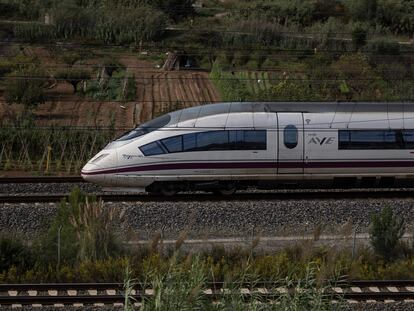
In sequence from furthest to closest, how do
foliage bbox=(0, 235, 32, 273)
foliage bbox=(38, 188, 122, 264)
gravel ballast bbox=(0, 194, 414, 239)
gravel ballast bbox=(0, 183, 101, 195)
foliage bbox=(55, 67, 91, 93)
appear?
→ foliage bbox=(55, 67, 91, 93)
gravel ballast bbox=(0, 183, 101, 195)
gravel ballast bbox=(0, 194, 414, 239)
foliage bbox=(38, 188, 122, 264)
foliage bbox=(0, 235, 32, 273)

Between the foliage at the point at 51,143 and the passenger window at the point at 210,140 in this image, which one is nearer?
the passenger window at the point at 210,140

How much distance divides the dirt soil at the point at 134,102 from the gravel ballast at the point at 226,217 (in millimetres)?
12137

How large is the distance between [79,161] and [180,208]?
7006 millimetres

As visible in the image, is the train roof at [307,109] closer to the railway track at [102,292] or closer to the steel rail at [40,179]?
the steel rail at [40,179]

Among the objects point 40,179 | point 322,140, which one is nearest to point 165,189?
point 40,179

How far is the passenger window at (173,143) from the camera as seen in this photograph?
18375 millimetres

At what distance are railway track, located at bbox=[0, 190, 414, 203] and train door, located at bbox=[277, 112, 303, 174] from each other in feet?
2.69

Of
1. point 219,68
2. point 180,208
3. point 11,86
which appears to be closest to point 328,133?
point 180,208

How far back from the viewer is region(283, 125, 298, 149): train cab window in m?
18.8

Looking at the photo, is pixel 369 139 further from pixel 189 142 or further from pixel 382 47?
pixel 382 47

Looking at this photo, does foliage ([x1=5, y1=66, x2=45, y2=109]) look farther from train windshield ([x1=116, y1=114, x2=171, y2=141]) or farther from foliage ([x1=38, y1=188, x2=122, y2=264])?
foliage ([x1=38, y1=188, x2=122, y2=264])

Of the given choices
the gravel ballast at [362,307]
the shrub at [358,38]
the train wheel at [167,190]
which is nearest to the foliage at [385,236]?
the gravel ballast at [362,307]

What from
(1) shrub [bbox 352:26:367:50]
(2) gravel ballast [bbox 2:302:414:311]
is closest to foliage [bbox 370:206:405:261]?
(2) gravel ballast [bbox 2:302:414:311]

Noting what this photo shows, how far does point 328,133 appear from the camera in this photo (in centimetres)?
1894
